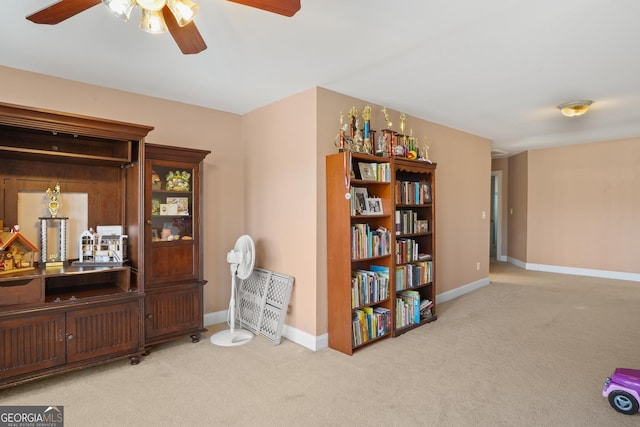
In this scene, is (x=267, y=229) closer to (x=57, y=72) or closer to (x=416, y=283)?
(x=416, y=283)

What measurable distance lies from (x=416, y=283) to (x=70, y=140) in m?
3.61

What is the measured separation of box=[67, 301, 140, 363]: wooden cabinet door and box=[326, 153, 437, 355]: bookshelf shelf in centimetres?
169

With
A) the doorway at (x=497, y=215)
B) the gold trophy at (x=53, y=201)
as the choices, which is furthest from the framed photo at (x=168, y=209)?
the doorway at (x=497, y=215)

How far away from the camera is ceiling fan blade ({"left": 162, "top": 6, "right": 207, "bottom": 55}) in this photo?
5.64 ft

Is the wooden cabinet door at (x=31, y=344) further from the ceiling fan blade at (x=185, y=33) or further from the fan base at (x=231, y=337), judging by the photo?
the ceiling fan blade at (x=185, y=33)

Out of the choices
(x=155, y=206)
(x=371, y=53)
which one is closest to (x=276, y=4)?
(x=371, y=53)

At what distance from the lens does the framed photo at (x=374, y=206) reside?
344cm

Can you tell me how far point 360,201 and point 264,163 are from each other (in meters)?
1.19

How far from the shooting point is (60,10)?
1.60m

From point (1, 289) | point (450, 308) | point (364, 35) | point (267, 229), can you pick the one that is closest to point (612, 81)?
point (364, 35)

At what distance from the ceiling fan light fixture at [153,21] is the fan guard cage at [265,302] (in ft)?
7.77

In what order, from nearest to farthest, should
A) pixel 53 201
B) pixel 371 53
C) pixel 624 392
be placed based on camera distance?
pixel 624 392 < pixel 371 53 < pixel 53 201

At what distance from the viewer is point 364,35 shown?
2.36 meters

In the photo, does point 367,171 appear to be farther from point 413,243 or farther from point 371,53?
point 371,53
